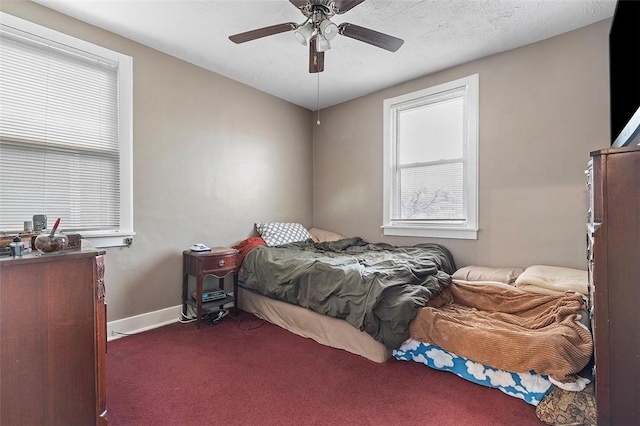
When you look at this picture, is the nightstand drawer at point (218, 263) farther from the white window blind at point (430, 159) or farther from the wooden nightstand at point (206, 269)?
the white window blind at point (430, 159)

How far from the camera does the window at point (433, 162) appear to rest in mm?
3100

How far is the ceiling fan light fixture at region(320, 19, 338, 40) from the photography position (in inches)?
77.2

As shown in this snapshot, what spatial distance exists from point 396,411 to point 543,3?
114 inches

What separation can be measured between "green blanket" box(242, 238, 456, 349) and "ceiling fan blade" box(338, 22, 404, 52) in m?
1.63

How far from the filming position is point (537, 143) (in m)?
2.72

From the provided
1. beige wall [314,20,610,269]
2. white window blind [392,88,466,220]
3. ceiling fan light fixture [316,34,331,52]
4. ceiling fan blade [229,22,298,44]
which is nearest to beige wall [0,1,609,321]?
beige wall [314,20,610,269]

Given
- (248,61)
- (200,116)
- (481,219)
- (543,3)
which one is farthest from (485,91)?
(200,116)

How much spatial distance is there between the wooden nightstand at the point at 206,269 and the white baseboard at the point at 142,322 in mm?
107

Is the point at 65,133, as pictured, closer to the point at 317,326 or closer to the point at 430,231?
the point at 317,326

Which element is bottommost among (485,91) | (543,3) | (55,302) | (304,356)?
(304,356)

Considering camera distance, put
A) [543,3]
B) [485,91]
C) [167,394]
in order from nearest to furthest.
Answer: [167,394]
[543,3]
[485,91]

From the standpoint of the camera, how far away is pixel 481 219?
302 centimetres

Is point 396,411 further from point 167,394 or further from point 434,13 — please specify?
point 434,13

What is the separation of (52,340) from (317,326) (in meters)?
1.70
